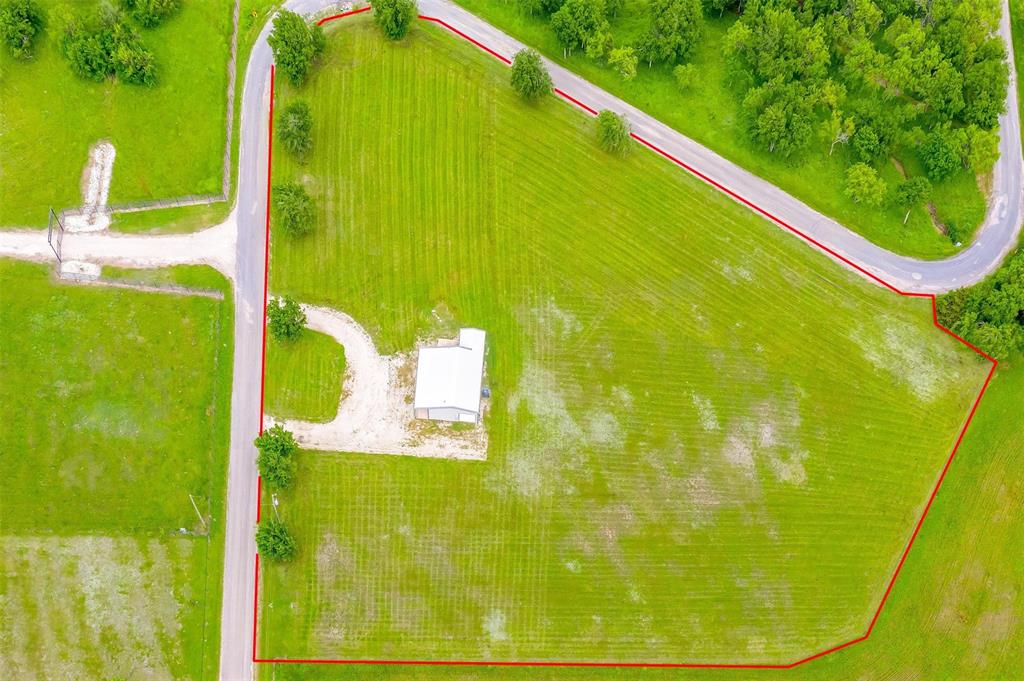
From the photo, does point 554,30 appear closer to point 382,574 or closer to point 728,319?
point 728,319

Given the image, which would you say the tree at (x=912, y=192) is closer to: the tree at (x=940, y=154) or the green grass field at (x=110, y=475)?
the tree at (x=940, y=154)

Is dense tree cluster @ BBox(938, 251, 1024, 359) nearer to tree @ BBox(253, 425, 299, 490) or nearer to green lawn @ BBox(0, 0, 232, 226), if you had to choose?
tree @ BBox(253, 425, 299, 490)

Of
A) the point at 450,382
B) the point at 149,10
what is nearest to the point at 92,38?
the point at 149,10

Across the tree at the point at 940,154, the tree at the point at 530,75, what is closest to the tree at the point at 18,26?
the tree at the point at 530,75

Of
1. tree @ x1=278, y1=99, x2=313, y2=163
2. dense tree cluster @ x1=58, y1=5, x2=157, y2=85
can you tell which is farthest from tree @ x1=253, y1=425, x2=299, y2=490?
dense tree cluster @ x1=58, y1=5, x2=157, y2=85

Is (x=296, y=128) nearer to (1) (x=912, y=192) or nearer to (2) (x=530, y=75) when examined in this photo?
(2) (x=530, y=75)

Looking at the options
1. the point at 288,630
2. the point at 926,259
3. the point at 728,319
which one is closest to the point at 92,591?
the point at 288,630

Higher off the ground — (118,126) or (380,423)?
(118,126)
